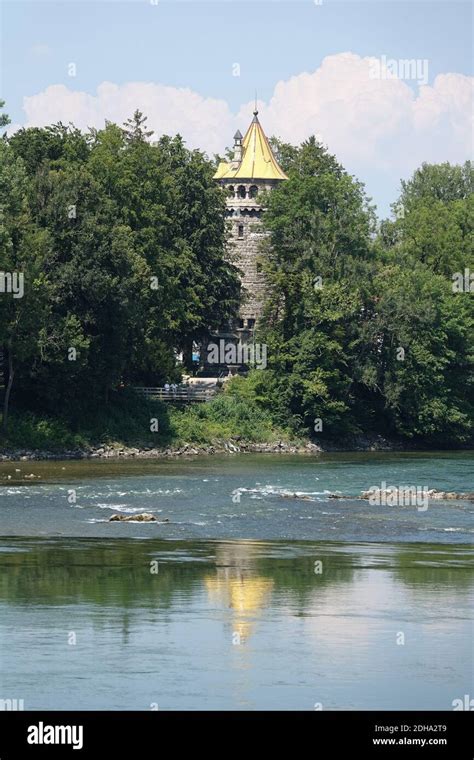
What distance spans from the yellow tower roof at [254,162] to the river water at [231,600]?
204 feet

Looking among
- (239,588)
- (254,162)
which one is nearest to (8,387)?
(254,162)

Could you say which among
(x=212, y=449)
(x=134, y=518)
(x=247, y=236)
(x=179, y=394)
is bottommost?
(x=212, y=449)

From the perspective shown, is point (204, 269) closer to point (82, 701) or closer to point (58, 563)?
point (58, 563)

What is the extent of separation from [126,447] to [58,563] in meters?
47.6

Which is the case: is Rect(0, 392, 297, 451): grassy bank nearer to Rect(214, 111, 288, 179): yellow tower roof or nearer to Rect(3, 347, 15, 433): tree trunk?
Rect(3, 347, 15, 433): tree trunk

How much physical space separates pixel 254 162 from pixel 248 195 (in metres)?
3.09

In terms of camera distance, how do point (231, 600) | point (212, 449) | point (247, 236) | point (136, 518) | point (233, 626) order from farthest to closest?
point (247, 236)
point (212, 449)
point (136, 518)
point (231, 600)
point (233, 626)

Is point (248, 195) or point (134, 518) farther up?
point (248, 195)

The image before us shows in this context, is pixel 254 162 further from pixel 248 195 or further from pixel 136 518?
pixel 136 518

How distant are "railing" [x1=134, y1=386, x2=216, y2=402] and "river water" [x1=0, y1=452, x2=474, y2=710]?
3328cm

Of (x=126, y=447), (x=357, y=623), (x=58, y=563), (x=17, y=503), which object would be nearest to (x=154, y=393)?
(x=126, y=447)

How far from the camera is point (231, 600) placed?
122 feet

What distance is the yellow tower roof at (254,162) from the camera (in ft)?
412

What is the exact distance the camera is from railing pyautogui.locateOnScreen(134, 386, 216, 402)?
328 ft
